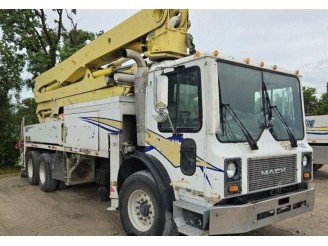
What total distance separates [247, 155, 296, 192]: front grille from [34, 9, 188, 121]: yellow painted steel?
2137 millimetres

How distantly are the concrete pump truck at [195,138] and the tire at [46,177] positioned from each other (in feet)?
8.53

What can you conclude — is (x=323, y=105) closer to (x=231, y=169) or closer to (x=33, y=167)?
(x=33, y=167)

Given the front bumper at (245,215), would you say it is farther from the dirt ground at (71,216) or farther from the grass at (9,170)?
the grass at (9,170)

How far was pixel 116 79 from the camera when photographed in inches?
217

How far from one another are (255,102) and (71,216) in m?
4.01

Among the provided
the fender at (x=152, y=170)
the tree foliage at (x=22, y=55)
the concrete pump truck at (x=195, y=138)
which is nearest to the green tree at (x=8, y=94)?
the tree foliage at (x=22, y=55)

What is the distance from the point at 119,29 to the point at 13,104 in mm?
9843

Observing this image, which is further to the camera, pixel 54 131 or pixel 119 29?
pixel 54 131

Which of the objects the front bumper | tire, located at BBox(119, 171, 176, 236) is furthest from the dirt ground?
the front bumper

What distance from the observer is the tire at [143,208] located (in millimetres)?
4379

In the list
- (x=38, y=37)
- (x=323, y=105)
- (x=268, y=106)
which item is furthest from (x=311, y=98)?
(x=268, y=106)

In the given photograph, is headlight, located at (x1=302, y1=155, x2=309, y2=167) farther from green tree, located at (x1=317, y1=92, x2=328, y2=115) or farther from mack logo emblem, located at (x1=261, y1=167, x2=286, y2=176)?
green tree, located at (x1=317, y1=92, x2=328, y2=115)

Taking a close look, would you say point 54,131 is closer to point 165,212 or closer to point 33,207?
point 33,207
